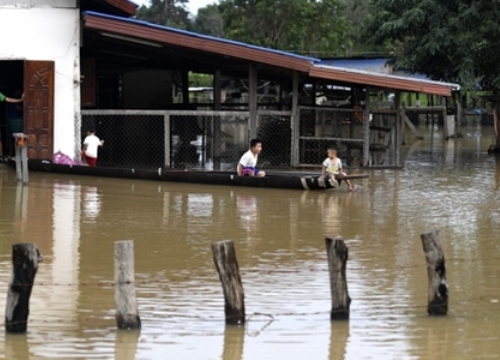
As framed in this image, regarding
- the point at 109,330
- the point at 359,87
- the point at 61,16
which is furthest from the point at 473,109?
the point at 109,330

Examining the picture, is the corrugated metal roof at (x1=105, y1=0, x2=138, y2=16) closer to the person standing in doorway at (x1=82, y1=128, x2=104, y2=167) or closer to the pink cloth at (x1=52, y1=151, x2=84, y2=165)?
the person standing in doorway at (x1=82, y1=128, x2=104, y2=167)

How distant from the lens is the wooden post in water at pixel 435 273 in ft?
29.9

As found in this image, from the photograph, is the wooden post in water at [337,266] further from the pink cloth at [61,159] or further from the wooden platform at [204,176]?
the pink cloth at [61,159]

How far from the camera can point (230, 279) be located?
8789 millimetres

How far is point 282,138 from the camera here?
84.8ft

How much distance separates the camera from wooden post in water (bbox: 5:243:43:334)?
8.44 metres

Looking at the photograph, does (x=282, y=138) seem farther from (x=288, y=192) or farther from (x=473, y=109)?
(x=473, y=109)

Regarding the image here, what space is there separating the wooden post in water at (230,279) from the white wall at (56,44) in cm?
1403

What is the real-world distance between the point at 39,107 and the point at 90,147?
1.45 metres

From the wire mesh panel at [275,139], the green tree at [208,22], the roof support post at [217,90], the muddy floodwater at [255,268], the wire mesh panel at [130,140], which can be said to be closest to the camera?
the muddy floodwater at [255,268]

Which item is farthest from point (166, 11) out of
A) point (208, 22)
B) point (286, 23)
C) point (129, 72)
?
point (129, 72)

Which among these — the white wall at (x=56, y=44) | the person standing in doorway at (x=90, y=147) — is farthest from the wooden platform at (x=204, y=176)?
the white wall at (x=56, y=44)

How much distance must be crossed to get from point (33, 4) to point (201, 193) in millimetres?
6083

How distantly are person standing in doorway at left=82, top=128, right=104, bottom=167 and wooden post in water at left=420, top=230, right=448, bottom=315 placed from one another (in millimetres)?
13198
